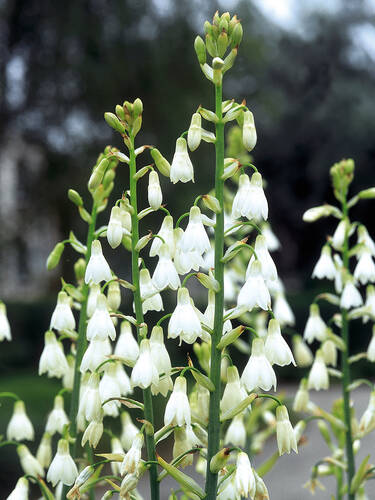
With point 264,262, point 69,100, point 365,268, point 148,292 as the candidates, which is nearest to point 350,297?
point 365,268

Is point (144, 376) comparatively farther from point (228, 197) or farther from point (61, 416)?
point (228, 197)

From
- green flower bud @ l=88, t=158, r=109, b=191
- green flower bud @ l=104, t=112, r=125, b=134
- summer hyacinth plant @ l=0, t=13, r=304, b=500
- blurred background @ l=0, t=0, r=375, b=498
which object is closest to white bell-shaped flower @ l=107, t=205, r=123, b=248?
summer hyacinth plant @ l=0, t=13, r=304, b=500

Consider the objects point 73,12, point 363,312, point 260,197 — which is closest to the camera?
point 260,197

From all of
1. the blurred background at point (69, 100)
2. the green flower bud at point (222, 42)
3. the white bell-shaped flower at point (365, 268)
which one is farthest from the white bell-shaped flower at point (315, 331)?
the blurred background at point (69, 100)

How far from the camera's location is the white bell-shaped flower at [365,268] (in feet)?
7.78

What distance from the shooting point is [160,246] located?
1.66 m

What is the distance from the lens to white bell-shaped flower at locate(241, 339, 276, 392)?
152 centimetres

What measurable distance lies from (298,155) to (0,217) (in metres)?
10.3

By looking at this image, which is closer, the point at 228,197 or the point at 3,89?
the point at 228,197

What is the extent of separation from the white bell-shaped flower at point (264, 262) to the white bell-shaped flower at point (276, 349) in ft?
0.40

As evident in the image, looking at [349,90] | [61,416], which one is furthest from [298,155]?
[61,416]

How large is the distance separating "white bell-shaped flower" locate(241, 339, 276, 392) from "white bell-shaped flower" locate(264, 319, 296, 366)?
0.03 metres

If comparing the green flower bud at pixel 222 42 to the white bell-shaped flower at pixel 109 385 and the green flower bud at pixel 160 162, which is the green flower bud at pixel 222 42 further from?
the white bell-shaped flower at pixel 109 385

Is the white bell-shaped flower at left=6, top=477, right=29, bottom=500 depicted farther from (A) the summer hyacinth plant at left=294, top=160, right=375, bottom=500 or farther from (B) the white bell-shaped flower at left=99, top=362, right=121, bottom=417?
(A) the summer hyacinth plant at left=294, top=160, right=375, bottom=500
